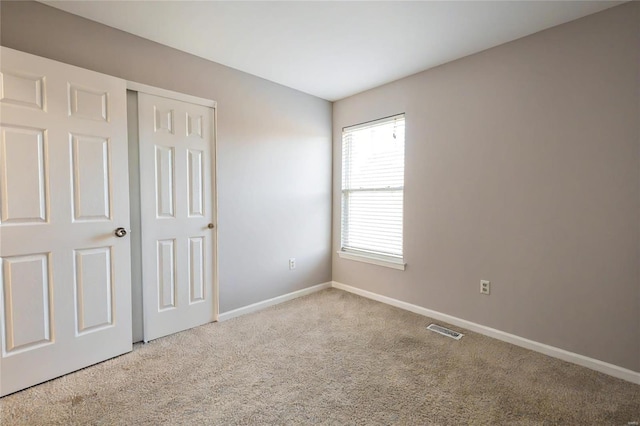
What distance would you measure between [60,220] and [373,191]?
278cm

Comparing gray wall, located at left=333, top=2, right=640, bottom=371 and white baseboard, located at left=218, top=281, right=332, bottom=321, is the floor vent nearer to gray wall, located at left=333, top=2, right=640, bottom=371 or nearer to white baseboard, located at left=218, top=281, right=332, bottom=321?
gray wall, located at left=333, top=2, right=640, bottom=371

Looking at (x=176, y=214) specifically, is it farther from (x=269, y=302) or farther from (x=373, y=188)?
(x=373, y=188)

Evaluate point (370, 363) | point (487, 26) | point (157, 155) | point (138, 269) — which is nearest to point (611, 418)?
point (370, 363)

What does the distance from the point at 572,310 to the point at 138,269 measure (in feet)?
10.9

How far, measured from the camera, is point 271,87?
3146mm

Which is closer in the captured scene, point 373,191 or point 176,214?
point 176,214

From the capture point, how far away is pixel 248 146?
2.98 meters

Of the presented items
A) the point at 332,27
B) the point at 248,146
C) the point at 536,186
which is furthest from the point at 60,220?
the point at 536,186

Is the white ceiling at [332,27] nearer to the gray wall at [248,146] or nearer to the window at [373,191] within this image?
the gray wall at [248,146]

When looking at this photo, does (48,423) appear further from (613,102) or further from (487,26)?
(613,102)

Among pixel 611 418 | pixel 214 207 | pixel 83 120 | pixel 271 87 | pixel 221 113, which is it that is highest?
pixel 271 87

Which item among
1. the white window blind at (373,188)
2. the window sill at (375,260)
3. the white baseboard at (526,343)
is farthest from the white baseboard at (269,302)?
the white baseboard at (526,343)

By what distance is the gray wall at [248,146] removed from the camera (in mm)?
2021

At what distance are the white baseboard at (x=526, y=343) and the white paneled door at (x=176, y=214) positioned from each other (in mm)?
1943
